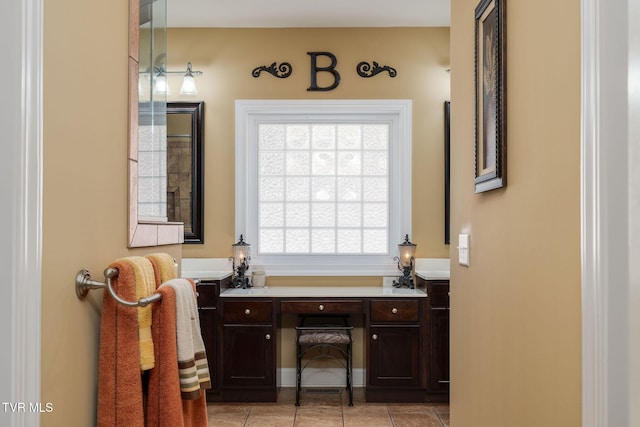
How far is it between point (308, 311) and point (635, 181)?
10.5ft

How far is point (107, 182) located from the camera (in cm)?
124

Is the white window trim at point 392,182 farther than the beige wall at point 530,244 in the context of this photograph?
Yes

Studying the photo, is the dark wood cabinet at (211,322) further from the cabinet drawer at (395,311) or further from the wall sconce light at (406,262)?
the wall sconce light at (406,262)

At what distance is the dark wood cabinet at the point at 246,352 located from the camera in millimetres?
3848

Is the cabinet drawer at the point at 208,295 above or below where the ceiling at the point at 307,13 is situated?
below

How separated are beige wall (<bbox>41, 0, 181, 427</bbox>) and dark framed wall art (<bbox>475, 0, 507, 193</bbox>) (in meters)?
0.96

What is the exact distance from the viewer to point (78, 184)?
1.10 m

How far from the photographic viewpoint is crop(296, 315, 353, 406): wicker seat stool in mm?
3787

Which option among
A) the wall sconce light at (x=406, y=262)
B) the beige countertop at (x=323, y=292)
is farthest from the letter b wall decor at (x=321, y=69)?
the beige countertop at (x=323, y=292)

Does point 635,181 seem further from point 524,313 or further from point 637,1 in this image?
point 524,313

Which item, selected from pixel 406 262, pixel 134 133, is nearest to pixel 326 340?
pixel 406 262

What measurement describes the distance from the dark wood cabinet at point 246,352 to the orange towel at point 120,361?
2.72m

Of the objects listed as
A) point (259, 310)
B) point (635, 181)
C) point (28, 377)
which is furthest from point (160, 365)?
point (259, 310)

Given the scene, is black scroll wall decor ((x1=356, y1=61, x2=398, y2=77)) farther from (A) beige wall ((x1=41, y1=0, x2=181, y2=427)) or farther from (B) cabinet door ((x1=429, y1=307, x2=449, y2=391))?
(A) beige wall ((x1=41, y1=0, x2=181, y2=427))
